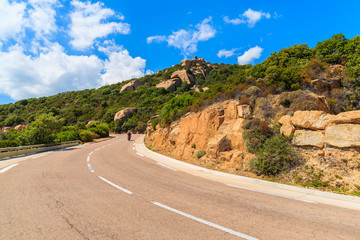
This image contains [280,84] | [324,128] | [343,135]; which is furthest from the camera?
[280,84]

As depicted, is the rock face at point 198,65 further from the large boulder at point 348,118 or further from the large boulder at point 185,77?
the large boulder at point 348,118

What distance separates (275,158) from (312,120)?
8.95ft

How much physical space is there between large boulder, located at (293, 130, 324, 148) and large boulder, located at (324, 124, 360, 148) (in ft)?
0.97

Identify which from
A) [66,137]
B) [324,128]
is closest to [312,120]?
Result: [324,128]

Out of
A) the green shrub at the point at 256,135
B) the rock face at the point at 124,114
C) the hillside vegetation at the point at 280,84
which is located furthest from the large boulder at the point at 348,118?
the rock face at the point at 124,114

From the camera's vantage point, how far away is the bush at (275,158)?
27.2 feet

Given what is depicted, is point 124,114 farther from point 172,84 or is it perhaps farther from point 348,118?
point 348,118

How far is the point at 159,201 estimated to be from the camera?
5109mm

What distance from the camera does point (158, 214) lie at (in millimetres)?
4227

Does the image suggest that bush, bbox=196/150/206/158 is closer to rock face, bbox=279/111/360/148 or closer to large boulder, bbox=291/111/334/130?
rock face, bbox=279/111/360/148

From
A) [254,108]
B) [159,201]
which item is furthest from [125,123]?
[159,201]

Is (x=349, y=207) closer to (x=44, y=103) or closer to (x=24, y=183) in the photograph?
(x=24, y=183)

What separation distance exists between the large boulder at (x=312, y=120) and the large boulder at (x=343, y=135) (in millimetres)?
522

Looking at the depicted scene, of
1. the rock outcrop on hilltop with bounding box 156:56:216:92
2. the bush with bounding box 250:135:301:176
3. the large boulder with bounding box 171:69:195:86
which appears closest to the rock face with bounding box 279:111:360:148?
the bush with bounding box 250:135:301:176
